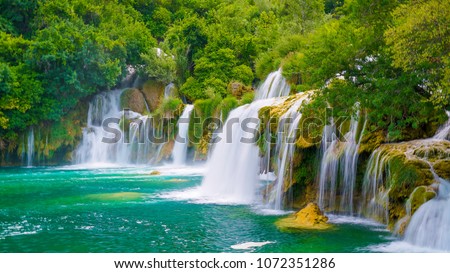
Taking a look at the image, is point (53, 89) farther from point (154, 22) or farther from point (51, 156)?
point (154, 22)

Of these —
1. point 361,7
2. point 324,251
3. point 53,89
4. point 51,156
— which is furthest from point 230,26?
point 324,251

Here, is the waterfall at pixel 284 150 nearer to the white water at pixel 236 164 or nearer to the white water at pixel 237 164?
the white water at pixel 237 164

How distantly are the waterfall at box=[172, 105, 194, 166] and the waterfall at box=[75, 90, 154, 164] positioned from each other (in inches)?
85.7

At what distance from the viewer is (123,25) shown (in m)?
37.7

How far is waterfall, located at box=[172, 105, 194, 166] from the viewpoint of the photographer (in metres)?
29.4

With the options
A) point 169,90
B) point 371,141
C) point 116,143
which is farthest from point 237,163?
point 169,90

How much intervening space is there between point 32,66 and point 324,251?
86.0 ft

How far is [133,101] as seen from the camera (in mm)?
35250

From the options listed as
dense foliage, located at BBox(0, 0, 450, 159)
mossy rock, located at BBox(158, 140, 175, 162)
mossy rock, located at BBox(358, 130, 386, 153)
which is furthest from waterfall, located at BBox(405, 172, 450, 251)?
mossy rock, located at BBox(158, 140, 175, 162)

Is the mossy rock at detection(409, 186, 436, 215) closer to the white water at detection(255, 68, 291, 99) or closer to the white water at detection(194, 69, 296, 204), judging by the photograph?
the white water at detection(194, 69, 296, 204)
